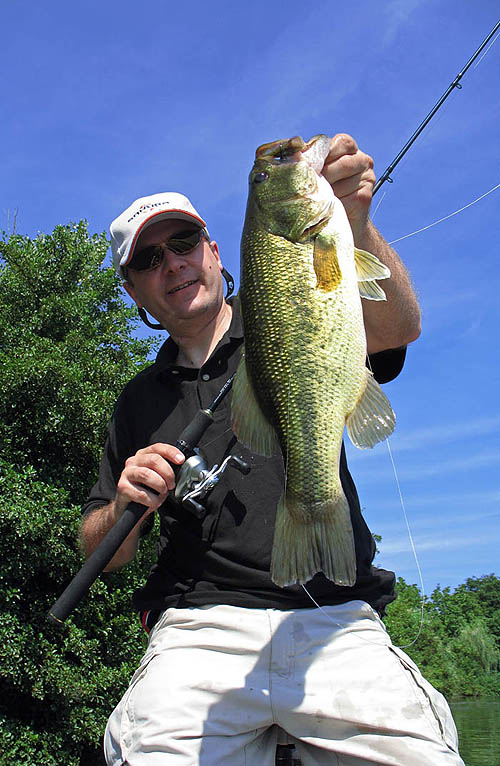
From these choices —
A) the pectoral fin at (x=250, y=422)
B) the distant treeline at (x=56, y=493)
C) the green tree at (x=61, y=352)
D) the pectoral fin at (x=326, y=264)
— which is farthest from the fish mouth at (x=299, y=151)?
the green tree at (x=61, y=352)

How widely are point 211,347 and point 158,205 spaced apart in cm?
78

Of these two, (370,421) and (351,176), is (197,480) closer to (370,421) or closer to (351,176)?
(370,421)

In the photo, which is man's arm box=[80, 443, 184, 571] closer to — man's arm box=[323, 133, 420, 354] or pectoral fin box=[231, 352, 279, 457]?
pectoral fin box=[231, 352, 279, 457]

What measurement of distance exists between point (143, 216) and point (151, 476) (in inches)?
55.6

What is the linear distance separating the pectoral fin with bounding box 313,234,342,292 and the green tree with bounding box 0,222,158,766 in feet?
35.6

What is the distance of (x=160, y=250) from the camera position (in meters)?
3.39

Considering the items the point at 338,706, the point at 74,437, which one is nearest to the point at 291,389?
the point at 338,706

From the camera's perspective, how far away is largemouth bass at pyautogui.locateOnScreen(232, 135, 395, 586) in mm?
2100

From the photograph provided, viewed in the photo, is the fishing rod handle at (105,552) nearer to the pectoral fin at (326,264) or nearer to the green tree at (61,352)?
the pectoral fin at (326,264)

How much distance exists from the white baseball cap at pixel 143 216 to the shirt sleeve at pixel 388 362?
122 cm

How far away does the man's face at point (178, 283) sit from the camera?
3332 millimetres

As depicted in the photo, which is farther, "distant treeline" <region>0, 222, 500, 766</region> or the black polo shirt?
"distant treeline" <region>0, 222, 500, 766</region>

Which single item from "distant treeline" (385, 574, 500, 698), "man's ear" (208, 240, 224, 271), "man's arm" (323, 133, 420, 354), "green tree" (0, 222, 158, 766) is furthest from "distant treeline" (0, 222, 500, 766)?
"distant treeline" (385, 574, 500, 698)

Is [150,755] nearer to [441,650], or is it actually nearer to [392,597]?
[392,597]
